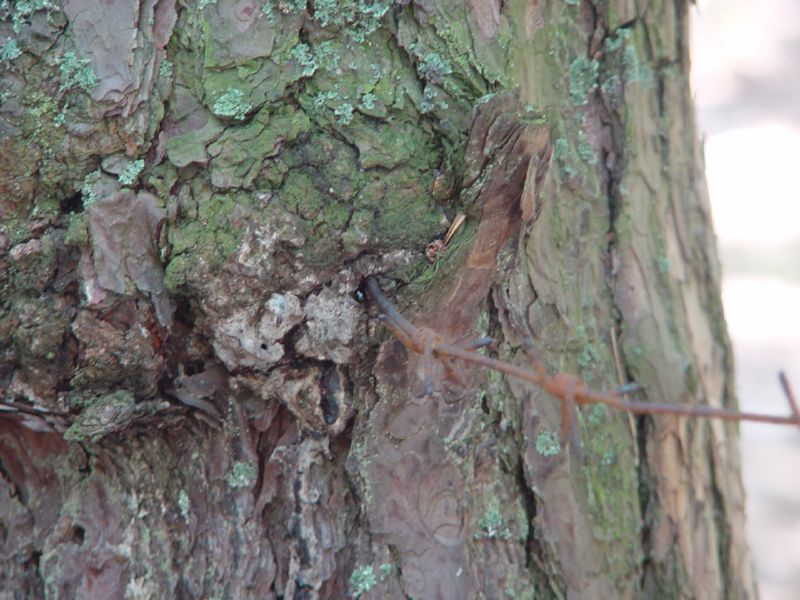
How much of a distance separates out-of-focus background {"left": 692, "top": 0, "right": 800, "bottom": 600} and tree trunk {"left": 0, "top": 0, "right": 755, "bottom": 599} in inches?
90.8

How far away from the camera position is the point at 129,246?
1.32 meters

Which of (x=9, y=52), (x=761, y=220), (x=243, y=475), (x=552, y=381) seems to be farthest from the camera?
(x=761, y=220)

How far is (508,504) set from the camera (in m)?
1.39

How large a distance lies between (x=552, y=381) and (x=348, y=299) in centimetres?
Result: 45

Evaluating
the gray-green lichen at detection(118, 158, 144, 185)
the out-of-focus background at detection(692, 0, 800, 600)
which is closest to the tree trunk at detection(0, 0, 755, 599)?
the gray-green lichen at detection(118, 158, 144, 185)

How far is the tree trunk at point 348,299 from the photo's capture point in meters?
1.31

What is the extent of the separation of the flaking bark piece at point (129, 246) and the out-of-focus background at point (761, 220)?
2.85 meters

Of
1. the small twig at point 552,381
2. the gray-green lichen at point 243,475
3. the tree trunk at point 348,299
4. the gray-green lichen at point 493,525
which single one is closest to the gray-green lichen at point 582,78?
the tree trunk at point 348,299

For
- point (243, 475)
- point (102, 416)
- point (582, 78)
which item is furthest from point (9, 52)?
point (582, 78)

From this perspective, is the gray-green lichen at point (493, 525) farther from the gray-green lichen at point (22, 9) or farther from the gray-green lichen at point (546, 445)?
the gray-green lichen at point (22, 9)

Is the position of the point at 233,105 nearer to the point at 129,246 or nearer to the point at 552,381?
the point at 129,246

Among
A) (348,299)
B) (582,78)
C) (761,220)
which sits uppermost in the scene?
(761,220)

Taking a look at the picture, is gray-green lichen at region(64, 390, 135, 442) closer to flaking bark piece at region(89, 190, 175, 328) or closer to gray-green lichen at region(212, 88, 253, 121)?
flaking bark piece at region(89, 190, 175, 328)

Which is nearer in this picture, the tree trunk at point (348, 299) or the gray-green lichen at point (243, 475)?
the tree trunk at point (348, 299)
